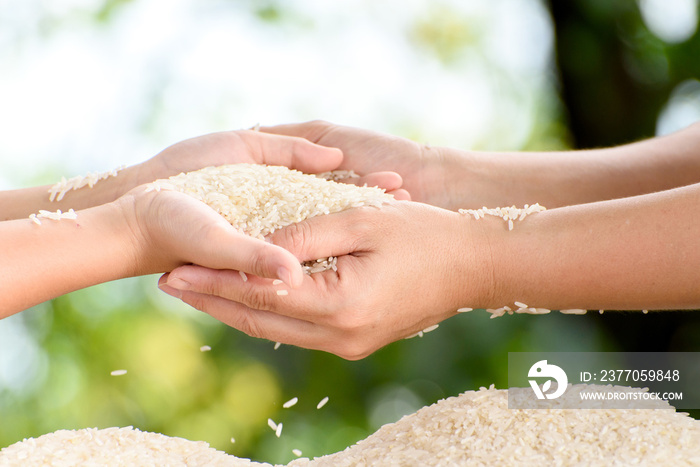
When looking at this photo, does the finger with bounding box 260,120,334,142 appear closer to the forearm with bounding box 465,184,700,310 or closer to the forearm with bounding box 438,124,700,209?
the forearm with bounding box 438,124,700,209

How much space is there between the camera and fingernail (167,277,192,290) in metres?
1.06

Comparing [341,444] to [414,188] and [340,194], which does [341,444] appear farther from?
[340,194]

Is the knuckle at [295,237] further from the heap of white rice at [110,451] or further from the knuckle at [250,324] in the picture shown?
the heap of white rice at [110,451]

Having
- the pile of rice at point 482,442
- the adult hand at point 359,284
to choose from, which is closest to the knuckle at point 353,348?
the adult hand at point 359,284

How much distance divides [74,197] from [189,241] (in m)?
0.62

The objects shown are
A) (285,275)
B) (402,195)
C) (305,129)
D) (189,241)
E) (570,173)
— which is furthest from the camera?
(305,129)

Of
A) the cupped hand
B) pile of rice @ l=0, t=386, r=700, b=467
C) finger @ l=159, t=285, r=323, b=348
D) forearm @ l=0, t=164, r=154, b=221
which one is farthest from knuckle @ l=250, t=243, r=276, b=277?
forearm @ l=0, t=164, r=154, b=221

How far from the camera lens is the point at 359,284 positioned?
107 centimetres

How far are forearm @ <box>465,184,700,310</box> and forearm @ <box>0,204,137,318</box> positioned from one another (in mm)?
653

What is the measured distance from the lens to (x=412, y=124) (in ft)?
8.78

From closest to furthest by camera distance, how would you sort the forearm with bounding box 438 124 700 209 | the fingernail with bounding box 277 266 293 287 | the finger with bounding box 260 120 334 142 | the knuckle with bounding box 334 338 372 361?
1. the fingernail with bounding box 277 266 293 287
2. the knuckle with bounding box 334 338 372 361
3. the forearm with bounding box 438 124 700 209
4. the finger with bounding box 260 120 334 142

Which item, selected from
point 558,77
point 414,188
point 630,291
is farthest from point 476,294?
point 558,77

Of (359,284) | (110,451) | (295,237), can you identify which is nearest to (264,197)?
(295,237)

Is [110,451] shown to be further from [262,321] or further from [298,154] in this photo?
[298,154]
